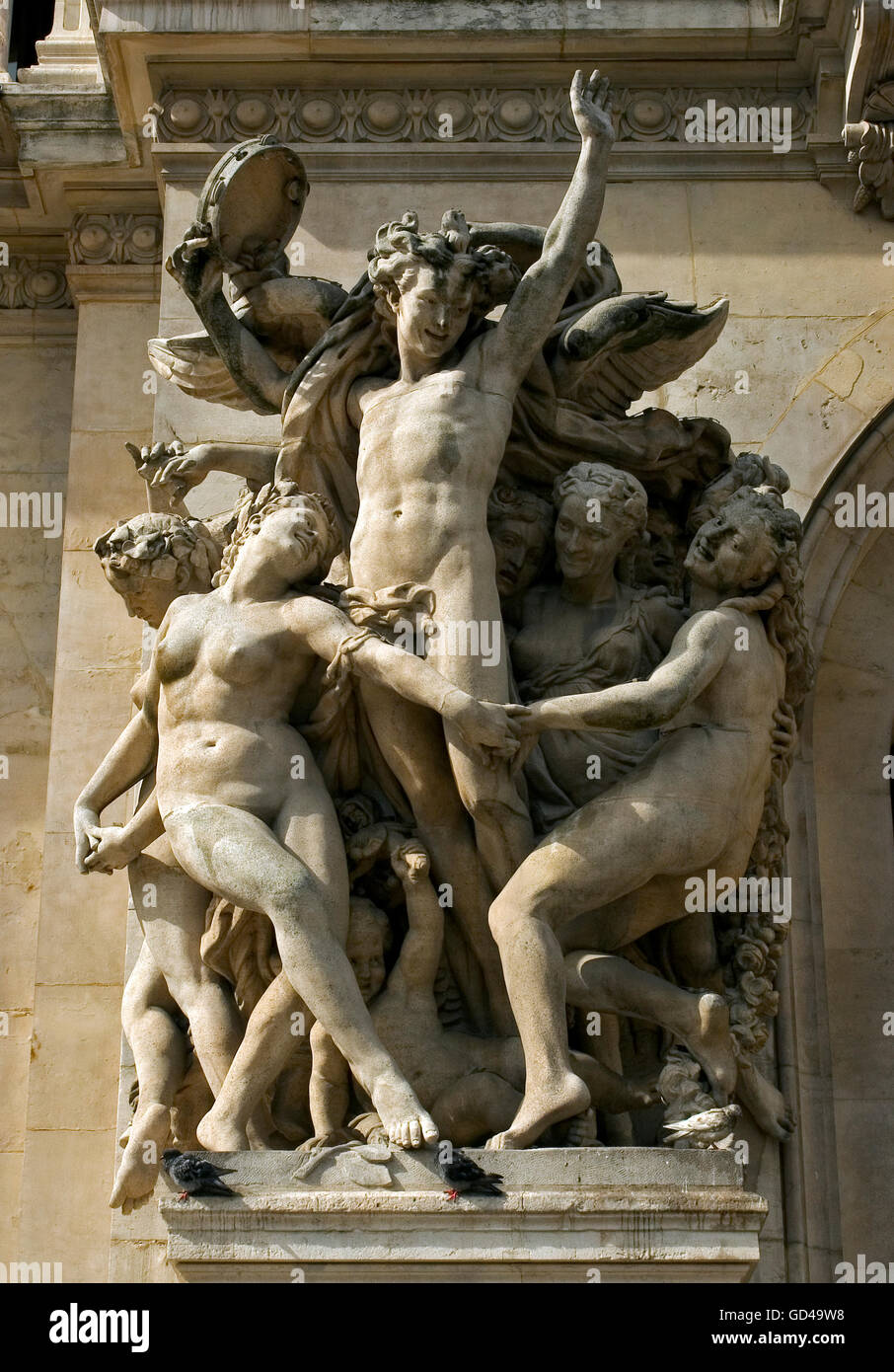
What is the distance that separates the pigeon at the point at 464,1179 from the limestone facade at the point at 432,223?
2270 mm

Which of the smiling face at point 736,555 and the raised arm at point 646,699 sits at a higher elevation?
the smiling face at point 736,555

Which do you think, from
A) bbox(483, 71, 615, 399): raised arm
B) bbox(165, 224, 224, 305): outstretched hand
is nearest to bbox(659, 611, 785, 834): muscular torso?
bbox(483, 71, 615, 399): raised arm

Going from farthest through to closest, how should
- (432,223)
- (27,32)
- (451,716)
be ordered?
(27,32) < (432,223) < (451,716)

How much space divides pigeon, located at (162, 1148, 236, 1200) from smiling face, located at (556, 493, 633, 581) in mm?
2336

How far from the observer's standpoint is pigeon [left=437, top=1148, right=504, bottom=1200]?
7547 mm

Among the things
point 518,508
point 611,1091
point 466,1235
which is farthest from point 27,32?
point 466,1235

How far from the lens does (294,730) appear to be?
8422 millimetres

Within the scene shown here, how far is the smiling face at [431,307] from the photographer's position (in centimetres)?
866

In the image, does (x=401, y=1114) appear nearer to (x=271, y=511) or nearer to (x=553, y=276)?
(x=271, y=511)

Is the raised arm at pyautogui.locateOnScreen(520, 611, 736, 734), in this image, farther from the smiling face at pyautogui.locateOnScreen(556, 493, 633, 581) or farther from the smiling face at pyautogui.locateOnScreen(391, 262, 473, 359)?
the smiling face at pyautogui.locateOnScreen(391, 262, 473, 359)

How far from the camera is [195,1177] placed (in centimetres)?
759

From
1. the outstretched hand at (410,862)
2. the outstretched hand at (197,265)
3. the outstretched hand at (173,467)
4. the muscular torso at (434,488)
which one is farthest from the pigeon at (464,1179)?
the outstretched hand at (197,265)

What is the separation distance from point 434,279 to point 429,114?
1.98 m

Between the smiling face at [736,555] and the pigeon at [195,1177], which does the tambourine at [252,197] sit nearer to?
the smiling face at [736,555]
